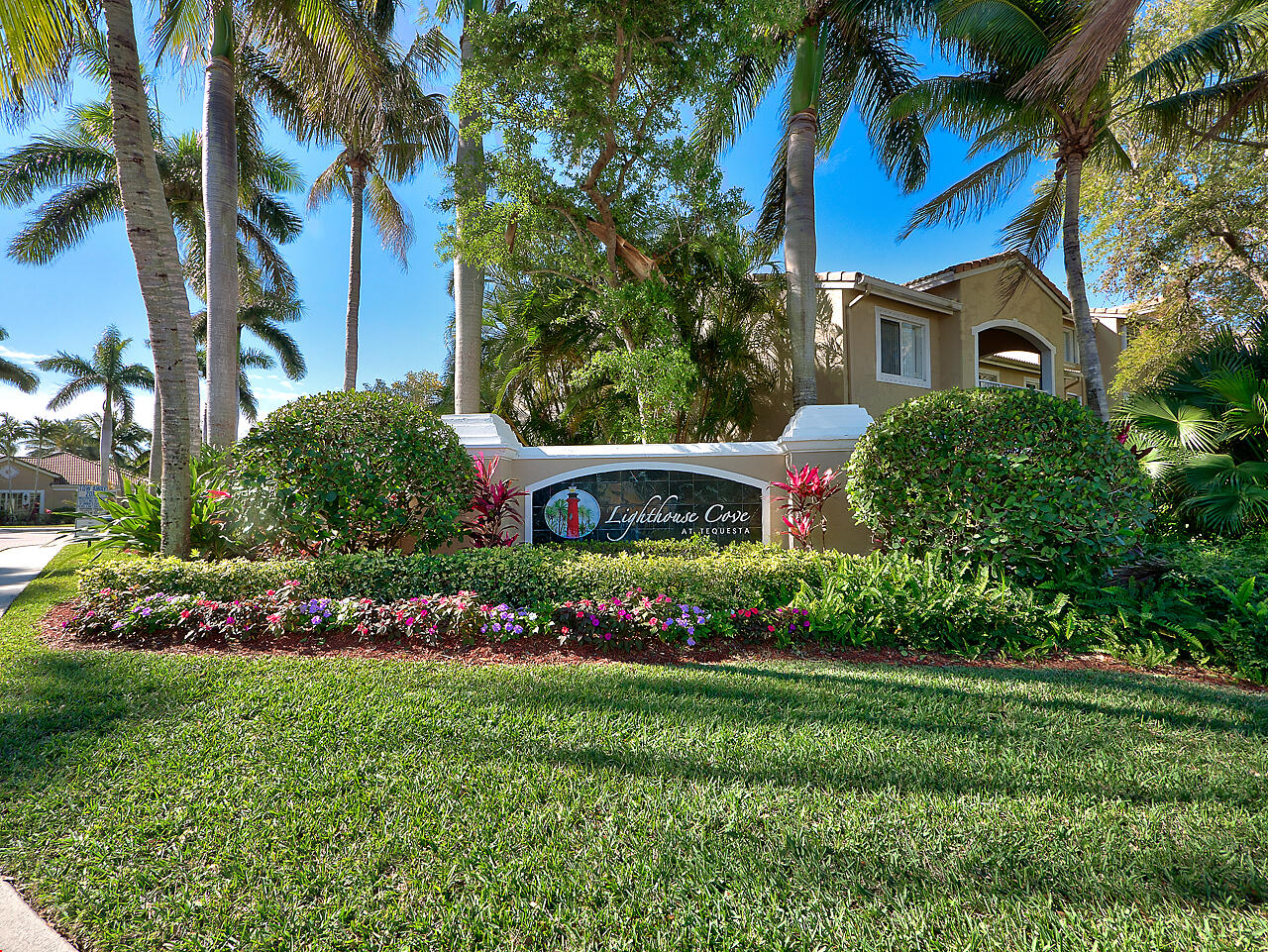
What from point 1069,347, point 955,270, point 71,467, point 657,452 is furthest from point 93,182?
point 71,467

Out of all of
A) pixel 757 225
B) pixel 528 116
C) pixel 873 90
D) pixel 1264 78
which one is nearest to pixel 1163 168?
pixel 1264 78

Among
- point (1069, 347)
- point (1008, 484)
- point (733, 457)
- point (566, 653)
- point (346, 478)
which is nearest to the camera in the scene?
point (566, 653)

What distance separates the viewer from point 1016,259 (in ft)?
52.8

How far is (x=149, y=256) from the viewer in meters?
7.30

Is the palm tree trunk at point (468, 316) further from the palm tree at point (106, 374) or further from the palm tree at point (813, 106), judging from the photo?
the palm tree at point (106, 374)

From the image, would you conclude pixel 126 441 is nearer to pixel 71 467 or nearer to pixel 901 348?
pixel 71 467

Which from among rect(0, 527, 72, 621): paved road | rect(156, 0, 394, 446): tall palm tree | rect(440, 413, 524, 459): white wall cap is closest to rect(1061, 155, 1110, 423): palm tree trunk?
rect(440, 413, 524, 459): white wall cap

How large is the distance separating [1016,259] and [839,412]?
11096 mm

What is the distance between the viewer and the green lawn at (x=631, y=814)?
7.56ft

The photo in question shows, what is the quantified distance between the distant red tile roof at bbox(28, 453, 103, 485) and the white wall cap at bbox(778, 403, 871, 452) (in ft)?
229

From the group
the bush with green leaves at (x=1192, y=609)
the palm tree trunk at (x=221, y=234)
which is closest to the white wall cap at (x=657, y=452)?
the bush with green leaves at (x=1192, y=609)

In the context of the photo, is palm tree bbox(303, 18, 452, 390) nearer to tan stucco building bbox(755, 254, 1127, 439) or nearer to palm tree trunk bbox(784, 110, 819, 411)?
palm tree trunk bbox(784, 110, 819, 411)

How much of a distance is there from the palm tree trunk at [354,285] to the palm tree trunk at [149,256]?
8360 millimetres

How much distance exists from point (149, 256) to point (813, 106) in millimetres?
10824
